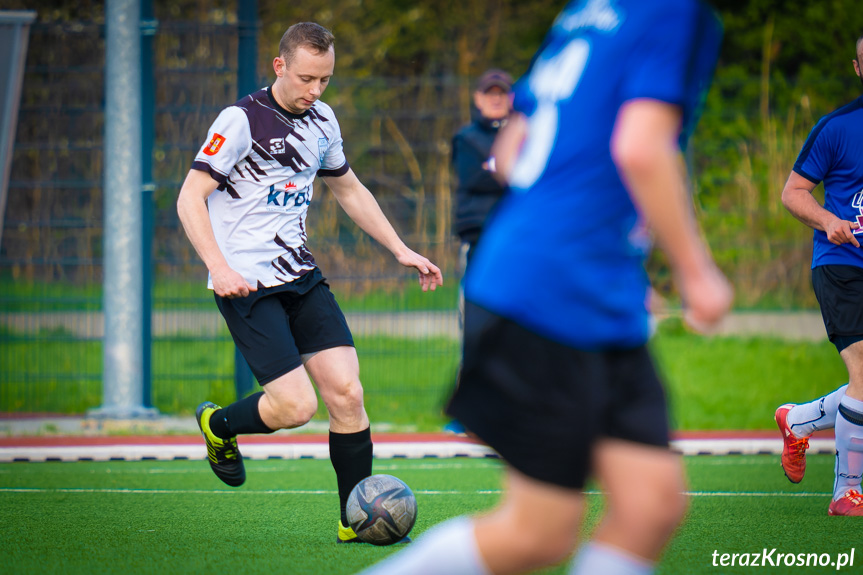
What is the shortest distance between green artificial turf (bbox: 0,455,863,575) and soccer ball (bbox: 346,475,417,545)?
0.41 ft

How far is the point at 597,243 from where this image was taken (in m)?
2.19

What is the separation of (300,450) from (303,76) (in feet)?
12.2

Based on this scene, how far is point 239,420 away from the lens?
4.38 m

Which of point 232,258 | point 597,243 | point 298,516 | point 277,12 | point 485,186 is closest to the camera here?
point 597,243

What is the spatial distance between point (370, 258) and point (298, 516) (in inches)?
160

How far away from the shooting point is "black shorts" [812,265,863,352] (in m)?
4.66

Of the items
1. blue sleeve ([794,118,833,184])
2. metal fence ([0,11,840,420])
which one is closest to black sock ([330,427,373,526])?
blue sleeve ([794,118,833,184])

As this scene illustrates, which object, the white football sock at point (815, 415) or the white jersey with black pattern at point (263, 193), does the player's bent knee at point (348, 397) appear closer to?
the white jersey with black pattern at point (263, 193)

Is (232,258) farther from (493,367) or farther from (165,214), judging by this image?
(165,214)

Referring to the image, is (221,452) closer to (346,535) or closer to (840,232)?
(346,535)

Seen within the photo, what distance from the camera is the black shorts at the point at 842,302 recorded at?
15.3ft

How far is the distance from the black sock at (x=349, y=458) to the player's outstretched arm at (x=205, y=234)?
0.77 m

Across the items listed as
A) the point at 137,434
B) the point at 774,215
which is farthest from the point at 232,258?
the point at 774,215

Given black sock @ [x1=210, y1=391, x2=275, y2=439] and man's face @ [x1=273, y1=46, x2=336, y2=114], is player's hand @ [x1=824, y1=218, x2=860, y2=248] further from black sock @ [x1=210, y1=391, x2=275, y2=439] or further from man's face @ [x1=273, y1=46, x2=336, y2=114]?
black sock @ [x1=210, y1=391, x2=275, y2=439]
